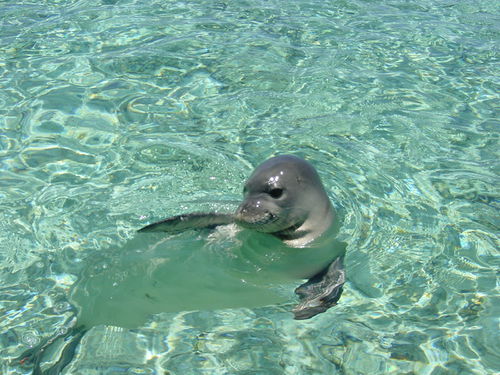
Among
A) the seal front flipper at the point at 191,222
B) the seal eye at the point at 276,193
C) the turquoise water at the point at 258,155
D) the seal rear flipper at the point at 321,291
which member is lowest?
the turquoise water at the point at 258,155

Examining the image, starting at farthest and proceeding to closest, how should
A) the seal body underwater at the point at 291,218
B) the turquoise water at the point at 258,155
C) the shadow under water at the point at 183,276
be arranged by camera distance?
1. the seal body underwater at the point at 291,218
2. the shadow under water at the point at 183,276
3. the turquoise water at the point at 258,155

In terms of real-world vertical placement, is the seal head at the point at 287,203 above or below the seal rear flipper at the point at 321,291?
above

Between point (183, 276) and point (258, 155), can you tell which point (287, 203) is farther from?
point (258, 155)

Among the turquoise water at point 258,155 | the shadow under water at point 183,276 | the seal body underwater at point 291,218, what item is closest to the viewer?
the turquoise water at point 258,155

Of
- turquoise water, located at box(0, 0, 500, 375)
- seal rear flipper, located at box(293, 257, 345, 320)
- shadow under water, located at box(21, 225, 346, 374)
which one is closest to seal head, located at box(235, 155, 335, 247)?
shadow under water, located at box(21, 225, 346, 374)

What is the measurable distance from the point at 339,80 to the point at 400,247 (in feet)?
9.87

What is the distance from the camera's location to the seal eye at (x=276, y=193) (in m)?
4.53

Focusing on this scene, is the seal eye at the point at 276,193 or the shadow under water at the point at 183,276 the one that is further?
the seal eye at the point at 276,193

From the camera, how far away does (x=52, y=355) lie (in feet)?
12.3

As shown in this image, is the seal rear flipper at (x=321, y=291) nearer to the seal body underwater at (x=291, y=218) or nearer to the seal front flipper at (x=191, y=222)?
the seal body underwater at (x=291, y=218)

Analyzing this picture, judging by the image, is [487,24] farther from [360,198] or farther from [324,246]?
[324,246]

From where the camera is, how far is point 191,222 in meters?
4.60

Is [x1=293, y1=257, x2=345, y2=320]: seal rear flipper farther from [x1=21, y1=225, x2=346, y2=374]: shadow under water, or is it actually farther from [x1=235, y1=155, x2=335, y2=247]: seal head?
[x1=235, y1=155, x2=335, y2=247]: seal head

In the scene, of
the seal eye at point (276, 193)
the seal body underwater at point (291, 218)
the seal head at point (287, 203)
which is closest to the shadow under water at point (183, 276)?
the seal body underwater at point (291, 218)
